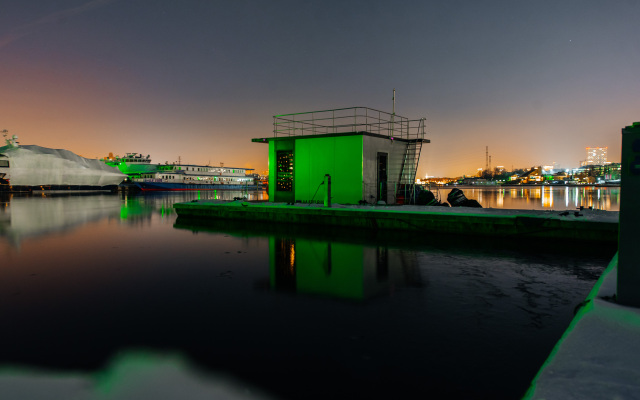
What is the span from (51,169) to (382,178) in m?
84.6

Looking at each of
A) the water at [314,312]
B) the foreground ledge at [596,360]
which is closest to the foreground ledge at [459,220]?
the water at [314,312]

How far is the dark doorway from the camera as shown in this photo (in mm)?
20547

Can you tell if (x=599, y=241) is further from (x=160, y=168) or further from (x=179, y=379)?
(x=160, y=168)

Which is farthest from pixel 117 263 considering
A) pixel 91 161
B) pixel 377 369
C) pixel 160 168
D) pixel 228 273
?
pixel 160 168

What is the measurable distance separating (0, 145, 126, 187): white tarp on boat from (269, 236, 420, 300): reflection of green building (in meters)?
83.8

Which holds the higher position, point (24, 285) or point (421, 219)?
point (421, 219)

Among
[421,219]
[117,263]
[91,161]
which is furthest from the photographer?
[91,161]

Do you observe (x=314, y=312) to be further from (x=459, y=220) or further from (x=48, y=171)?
(x=48, y=171)

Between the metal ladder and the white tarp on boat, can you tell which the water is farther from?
the white tarp on boat

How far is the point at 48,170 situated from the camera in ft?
253

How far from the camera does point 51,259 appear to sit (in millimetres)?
11211

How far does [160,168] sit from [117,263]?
10405 centimetres

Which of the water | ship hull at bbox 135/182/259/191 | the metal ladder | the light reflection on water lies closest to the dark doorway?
the metal ladder

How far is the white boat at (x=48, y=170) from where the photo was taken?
71.6m
